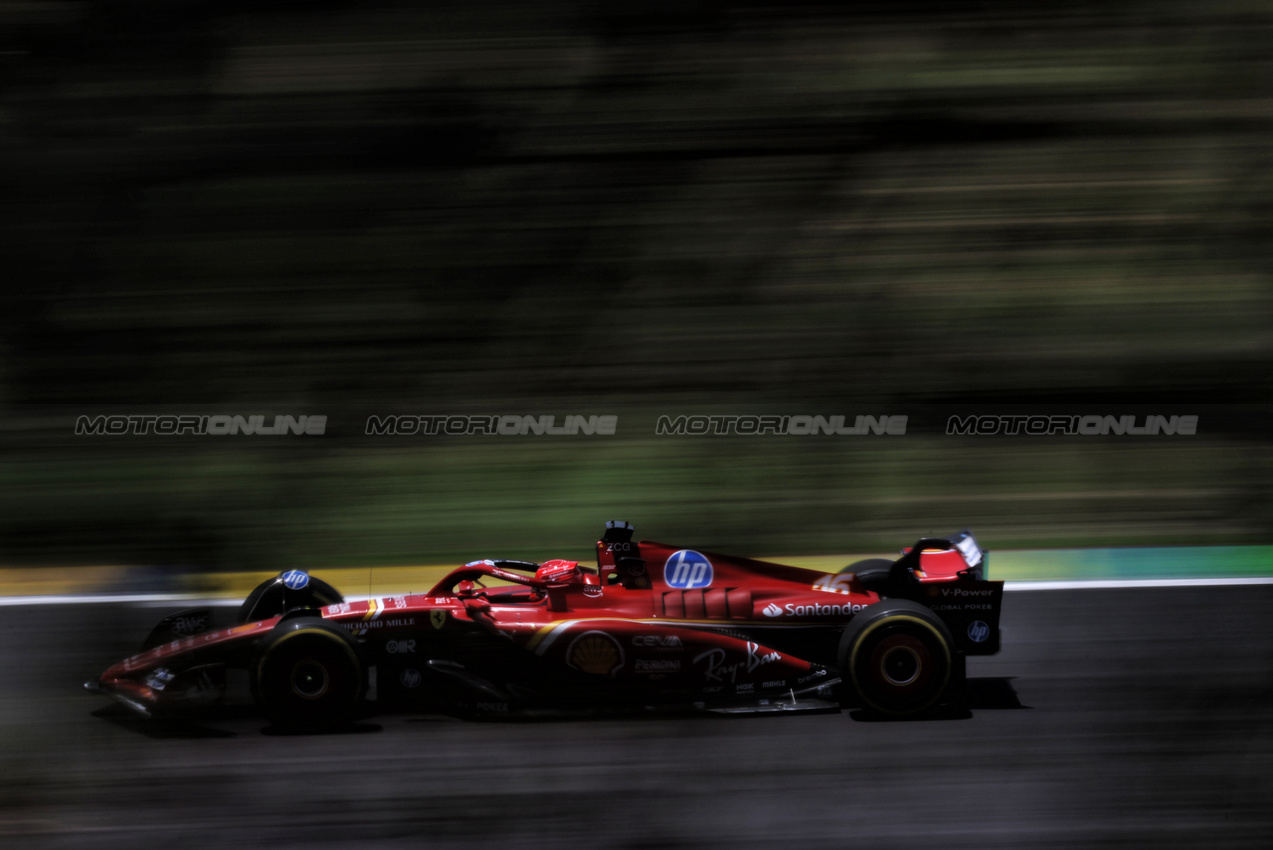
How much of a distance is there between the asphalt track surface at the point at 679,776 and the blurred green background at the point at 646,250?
3973mm

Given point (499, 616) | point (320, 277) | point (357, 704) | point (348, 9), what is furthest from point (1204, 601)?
point (348, 9)

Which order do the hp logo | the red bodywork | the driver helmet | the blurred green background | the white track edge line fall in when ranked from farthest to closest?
the blurred green background
the white track edge line
the hp logo
the driver helmet
the red bodywork

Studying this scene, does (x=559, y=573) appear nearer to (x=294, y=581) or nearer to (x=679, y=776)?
(x=679, y=776)

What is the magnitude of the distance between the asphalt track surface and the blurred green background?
3.97m

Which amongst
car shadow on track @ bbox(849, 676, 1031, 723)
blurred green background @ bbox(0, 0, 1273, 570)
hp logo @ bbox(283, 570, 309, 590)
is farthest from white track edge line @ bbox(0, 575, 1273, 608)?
blurred green background @ bbox(0, 0, 1273, 570)

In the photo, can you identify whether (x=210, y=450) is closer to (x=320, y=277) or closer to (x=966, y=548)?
(x=320, y=277)

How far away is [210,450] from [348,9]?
4.48 m

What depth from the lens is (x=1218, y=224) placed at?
10.1 metres

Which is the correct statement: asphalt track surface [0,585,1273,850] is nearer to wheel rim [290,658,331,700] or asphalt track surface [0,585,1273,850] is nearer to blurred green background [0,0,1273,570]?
Result: wheel rim [290,658,331,700]

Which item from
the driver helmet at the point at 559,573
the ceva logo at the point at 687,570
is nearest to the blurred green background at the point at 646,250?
the driver helmet at the point at 559,573

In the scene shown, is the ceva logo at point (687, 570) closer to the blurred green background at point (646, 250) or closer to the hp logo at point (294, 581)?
the hp logo at point (294, 581)

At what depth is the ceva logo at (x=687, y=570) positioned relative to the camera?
4562 mm

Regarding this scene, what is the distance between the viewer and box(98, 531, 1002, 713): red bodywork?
428 centimetres

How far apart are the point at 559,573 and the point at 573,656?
45cm
